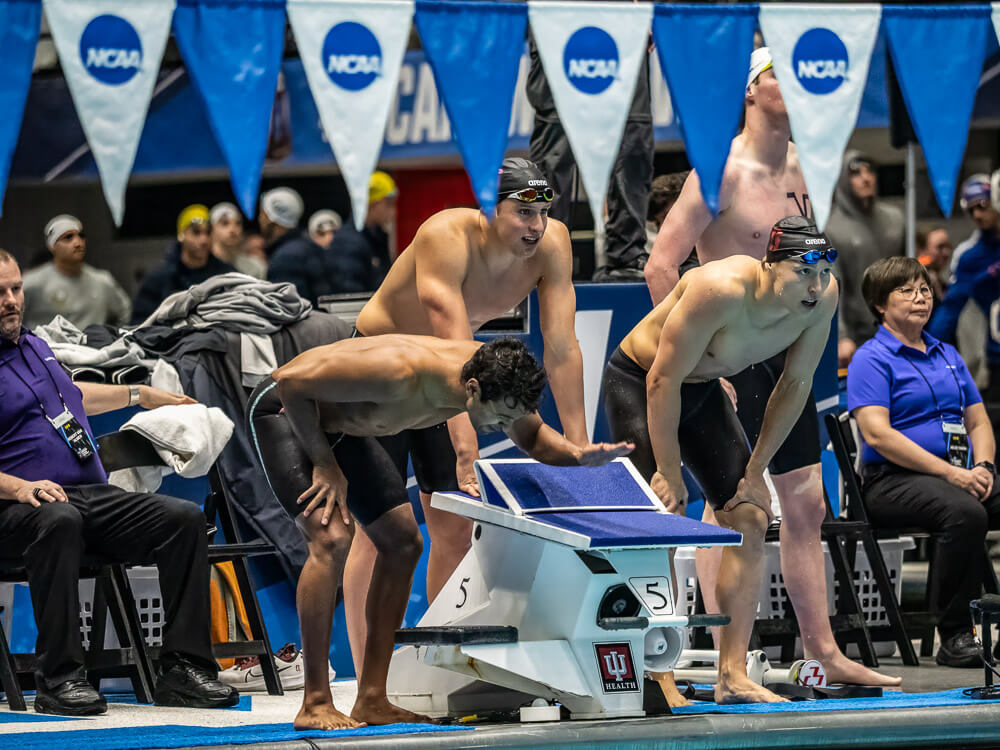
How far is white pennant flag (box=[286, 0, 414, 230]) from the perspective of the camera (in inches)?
227

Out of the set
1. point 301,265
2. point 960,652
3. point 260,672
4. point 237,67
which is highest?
point 237,67

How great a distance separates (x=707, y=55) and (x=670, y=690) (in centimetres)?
242

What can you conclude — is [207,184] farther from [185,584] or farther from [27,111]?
[185,584]

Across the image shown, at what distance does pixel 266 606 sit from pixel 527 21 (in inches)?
99.8

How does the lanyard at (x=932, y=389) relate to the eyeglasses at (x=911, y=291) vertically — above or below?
below

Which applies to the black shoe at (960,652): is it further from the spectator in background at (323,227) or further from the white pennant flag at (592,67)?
the spectator in background at (323,227)

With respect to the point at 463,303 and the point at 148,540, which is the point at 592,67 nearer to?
the point at 463,303

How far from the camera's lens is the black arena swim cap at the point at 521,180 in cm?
504

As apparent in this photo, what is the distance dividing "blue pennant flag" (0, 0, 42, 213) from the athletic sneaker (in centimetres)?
213

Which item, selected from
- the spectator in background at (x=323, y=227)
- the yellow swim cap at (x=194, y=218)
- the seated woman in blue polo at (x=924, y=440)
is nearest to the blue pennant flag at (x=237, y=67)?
the seated woman in blue polo at (x=924, y=440)

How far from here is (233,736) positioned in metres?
4.45

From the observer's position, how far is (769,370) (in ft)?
18.5

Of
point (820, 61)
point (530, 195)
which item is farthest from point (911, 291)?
point (530, 195)

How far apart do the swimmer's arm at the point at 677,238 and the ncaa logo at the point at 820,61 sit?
25.0 inches
